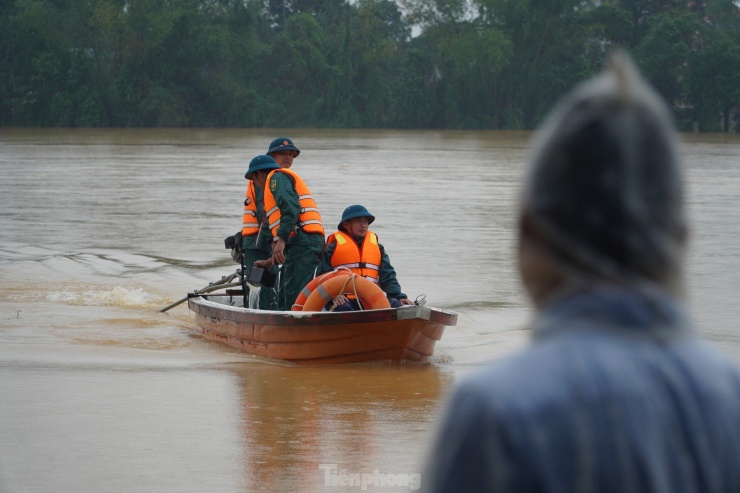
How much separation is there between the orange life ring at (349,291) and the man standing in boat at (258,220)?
1.00m

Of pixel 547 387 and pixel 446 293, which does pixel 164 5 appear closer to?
pixel 446 293

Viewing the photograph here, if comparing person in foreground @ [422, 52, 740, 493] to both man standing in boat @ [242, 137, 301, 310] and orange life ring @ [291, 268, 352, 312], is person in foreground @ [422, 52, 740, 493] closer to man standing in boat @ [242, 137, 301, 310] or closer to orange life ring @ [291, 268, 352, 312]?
orange life ring @ [291, 268, 352, 312]

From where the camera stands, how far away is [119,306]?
14977 millimetres

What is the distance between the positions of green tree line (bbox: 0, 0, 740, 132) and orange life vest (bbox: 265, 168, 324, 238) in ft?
220

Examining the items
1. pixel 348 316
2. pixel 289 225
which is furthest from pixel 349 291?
pixel 289 225

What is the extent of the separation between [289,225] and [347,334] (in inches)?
43.4

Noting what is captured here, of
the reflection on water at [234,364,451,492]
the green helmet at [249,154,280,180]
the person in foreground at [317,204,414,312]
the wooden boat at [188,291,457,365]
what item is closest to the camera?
the reflection on water at [234,364,451,492]

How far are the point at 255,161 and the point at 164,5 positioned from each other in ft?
238

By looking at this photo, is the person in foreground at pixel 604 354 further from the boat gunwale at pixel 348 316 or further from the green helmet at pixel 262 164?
the green helmet at pixel 262 164

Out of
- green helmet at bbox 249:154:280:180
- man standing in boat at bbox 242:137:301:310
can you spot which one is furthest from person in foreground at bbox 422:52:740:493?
man standing in boat at bbox 242:137:301:310

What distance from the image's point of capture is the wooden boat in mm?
10508

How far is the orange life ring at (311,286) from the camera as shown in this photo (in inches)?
417

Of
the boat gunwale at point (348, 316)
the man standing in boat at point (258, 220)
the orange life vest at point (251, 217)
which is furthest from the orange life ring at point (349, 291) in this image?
the orange life vest at point (251, 217)

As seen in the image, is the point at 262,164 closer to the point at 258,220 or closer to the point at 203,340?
the point at 258,220
